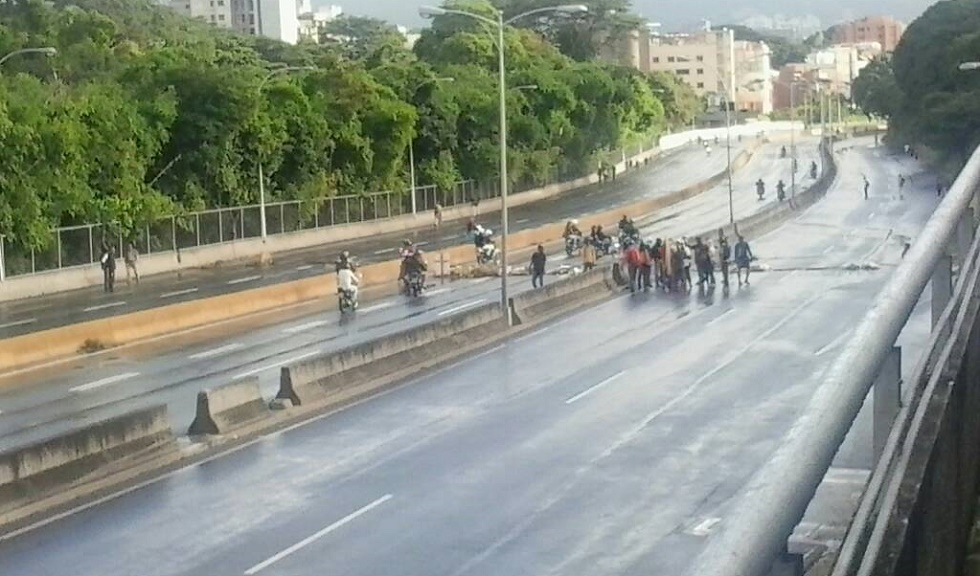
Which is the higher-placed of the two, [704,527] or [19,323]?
[19,323]

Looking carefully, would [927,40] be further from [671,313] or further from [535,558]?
[535,558]

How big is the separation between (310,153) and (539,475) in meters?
49.3

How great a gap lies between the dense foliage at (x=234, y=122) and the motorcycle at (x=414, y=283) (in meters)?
11.9

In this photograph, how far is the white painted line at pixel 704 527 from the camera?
15953 millimetres

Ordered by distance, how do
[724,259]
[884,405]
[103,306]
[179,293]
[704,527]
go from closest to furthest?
[884,405] → [704,527] → [103,306] → [724,259] → [179,293]

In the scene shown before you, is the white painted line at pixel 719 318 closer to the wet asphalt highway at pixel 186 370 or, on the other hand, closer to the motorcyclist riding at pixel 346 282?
the wet asphalt highway at pixel 186 370

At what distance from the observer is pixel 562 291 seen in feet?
128

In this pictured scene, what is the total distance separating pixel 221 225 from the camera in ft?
199

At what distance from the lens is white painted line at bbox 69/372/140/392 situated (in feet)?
92.1

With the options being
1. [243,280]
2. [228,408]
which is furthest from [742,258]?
[228,408]

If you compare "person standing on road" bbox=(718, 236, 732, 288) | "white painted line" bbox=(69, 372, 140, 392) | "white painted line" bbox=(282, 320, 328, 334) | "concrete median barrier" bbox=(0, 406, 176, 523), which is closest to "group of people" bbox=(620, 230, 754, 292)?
"person standing on road" bbox=(718, 236, 732, 288)

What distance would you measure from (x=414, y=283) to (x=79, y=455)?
88.3ft

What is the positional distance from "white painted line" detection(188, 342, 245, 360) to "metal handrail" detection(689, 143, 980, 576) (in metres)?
28.1

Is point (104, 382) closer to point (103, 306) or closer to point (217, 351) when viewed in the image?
point (217, 351)
